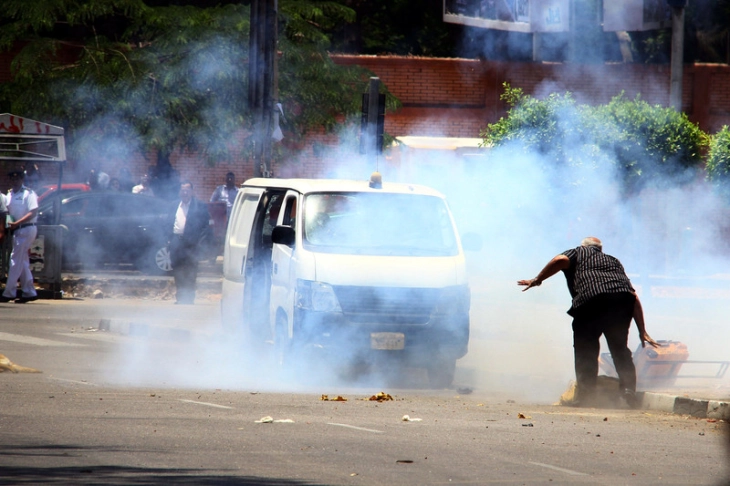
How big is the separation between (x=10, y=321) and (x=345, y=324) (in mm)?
6126

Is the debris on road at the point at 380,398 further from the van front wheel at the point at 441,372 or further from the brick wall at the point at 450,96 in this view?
the brick wall at the point at 450,96

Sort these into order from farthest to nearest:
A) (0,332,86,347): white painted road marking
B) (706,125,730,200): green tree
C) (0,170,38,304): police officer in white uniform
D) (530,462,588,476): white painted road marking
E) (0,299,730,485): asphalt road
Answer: (706,125,730,200): green tree → (0,170,38,304): police officer in white uniform → (0,332,86,347): white painted road marking → (530,462,588,476): white painted road marking → (0,299,730,485): asphalt road

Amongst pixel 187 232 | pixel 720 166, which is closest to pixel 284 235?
pixel 187 232

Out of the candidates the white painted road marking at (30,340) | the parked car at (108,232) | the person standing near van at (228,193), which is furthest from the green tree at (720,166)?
the white painted road marking at (30,340)

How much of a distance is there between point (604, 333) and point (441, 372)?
1.71m

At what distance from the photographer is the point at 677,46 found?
16172mm

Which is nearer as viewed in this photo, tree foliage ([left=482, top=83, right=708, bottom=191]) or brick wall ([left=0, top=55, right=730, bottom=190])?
tree foliage ([left=482, top=83, right=708, bottom=191])

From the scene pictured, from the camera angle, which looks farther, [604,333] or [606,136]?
[606,136]

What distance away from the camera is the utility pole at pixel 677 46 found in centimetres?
1359

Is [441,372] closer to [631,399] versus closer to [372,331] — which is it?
[372,331]

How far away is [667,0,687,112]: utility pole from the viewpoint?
44.6ft

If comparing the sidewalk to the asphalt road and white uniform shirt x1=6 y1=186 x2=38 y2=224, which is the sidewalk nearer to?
the asphalt road

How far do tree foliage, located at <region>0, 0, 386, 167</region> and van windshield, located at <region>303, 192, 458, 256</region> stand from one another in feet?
38.8

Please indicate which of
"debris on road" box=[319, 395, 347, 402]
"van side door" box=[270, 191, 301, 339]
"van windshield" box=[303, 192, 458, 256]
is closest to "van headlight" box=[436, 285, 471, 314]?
"van windshield" box=[303, 192, 458, 256]
